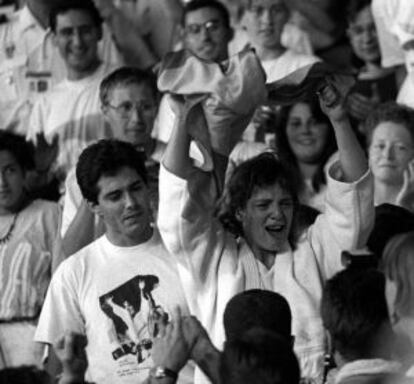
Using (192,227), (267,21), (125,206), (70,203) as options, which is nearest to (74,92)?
(267,21)

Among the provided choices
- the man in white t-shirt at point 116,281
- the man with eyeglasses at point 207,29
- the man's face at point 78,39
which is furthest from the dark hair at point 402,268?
the man's face at point 78,39

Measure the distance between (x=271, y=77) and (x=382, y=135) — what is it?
841mm

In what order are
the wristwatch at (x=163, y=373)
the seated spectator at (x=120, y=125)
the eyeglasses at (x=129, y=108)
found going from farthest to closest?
the eyeglasses at (x=129, y=108) → the seated spectator at (x=120, y=125) → the wristwatch at (x=163, y=373)

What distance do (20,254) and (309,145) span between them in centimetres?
150

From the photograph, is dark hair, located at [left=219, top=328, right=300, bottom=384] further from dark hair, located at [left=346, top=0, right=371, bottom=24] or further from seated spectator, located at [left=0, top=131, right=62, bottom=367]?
dark hair, located at [left=346, top=0, right=371, bottom=24]

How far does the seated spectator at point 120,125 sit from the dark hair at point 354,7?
60.8 inches

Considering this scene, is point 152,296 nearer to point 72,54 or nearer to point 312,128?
point 312,128

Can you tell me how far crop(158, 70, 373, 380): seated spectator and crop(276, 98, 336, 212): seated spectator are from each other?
1402 millimetres

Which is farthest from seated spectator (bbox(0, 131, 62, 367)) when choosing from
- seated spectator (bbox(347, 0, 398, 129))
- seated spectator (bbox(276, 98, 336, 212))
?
seated spectator (bbox(347, 0, 398, 129))

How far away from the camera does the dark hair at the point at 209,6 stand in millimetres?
9047

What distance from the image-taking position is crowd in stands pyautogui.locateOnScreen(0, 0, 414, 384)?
5.64m

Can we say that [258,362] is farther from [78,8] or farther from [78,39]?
[78,8]

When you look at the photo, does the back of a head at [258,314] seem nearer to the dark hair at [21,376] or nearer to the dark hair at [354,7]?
the dark hair at [21,376]

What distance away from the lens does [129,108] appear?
318 inches
